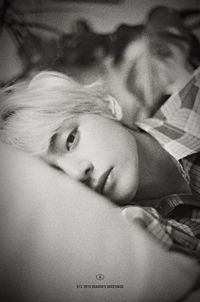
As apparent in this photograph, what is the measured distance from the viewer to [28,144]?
113cm

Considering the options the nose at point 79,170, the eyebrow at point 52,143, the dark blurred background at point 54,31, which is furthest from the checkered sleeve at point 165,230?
the dark blurred background at point 54,31

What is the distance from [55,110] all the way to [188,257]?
555 mm

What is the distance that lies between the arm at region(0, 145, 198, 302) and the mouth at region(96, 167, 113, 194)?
21mm

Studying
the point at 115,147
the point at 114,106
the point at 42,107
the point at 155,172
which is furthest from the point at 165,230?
the point at 42,107

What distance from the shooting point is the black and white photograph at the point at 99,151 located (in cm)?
112

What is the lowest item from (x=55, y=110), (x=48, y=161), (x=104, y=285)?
(x=104, y=285)

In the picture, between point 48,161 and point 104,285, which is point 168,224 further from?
point 48,161

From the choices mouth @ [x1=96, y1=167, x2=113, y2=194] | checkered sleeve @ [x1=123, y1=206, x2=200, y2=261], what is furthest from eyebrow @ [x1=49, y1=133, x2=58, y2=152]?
checkered sleeve @ [x1=123, y1=206, x2=200, y2=261]

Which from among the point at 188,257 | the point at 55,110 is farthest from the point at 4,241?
the point at 188,257

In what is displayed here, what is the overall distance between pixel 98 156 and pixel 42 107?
21cm

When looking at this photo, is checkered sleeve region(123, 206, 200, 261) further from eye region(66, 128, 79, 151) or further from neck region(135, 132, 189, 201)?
eye region(66, 128, 79, 151)

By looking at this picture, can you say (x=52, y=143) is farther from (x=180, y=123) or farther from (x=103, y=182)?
(x=180, y=123)

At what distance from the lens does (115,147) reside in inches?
45.9

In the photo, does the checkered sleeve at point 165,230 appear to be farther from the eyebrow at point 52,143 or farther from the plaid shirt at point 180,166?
the eyebrow at point 52,143
